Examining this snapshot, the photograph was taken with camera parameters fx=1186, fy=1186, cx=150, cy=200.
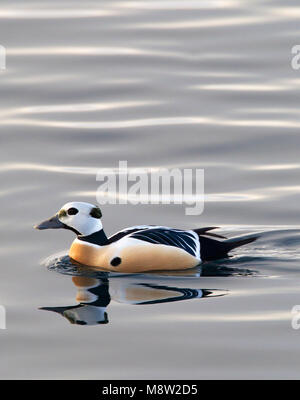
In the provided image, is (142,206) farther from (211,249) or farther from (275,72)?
(275,72)

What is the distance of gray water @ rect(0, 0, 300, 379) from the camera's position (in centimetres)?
1119

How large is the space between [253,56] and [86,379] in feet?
39.8

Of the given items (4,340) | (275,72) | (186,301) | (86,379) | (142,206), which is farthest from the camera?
(275,72)

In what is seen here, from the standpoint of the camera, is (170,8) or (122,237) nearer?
(122,237)

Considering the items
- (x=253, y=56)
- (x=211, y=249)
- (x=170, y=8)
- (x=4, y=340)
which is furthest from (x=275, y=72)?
(x=4, y=340)

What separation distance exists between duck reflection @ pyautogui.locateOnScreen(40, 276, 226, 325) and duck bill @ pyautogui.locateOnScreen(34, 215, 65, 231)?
80cm

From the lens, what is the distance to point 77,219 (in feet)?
45.8

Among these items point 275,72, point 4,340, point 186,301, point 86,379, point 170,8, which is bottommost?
point 86,379

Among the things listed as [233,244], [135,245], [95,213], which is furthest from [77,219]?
[233,244]

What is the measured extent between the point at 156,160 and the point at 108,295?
4593mm

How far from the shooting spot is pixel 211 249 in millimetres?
13750
